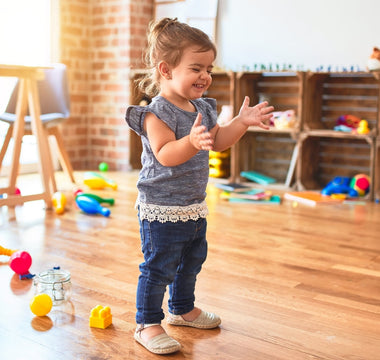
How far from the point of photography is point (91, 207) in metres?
3.04

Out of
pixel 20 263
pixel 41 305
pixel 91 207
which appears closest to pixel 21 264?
pixel 20 263

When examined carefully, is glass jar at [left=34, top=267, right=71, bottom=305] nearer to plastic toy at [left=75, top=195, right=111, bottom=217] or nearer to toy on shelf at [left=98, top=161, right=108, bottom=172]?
plastic toy at [left=75, top=195, right=111, bottom=217]

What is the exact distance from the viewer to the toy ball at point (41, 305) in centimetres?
163

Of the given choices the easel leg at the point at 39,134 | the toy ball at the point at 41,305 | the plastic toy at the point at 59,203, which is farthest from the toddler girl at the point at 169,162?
the easel leg at the point at 39,134

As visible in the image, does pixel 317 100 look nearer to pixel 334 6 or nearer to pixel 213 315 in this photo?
pixel 334 6

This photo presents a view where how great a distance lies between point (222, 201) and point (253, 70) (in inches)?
42.9

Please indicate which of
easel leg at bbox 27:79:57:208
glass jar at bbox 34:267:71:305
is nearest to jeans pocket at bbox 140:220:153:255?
glass jar at bbox 34:267:71:305

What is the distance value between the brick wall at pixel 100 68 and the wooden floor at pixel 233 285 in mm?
1767

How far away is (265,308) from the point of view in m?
1.74

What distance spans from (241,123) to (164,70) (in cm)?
24

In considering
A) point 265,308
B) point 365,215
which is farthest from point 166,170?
point 365,215

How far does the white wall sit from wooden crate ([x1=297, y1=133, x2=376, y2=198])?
0.54m

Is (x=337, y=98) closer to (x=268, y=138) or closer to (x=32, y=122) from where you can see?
(x=268, y=138)

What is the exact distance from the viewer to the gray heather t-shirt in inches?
56.3
